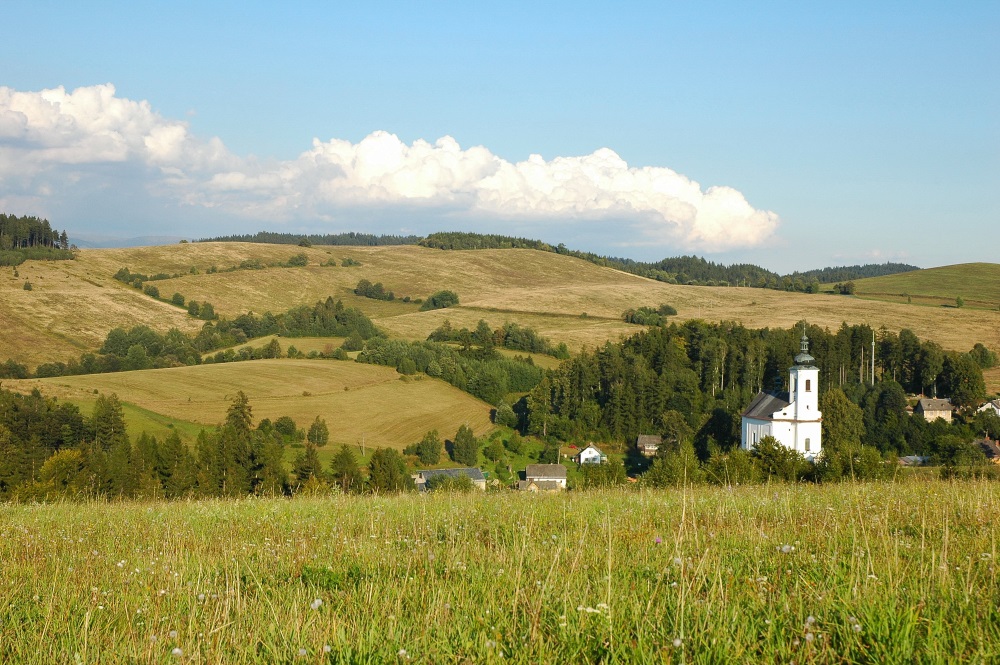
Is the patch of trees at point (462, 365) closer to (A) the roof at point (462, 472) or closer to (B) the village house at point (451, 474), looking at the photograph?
(A) the roof at point (462, 472)

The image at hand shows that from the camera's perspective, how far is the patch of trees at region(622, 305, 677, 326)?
491 ft

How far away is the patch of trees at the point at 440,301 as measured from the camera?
6767 inches

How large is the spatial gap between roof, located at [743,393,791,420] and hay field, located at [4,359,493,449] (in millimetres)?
31783

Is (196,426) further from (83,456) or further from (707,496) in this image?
(707,496)

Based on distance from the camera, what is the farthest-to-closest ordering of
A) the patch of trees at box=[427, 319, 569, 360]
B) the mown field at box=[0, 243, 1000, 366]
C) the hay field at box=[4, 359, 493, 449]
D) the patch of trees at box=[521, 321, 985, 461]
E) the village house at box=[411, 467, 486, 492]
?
1. the patch of trees at box=[427, 319, 569, 360]
2. the mown field at box=[0, 243, 1000, 366]
3. the patch of trees at box=[521, 321, 985, 461]
4. the hay field at box=[4, 359, 493, 449]
5. the village house at box=[411, 467, 486, 492]

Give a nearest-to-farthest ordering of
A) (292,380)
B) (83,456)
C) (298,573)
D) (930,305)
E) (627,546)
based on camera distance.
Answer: (298,573)
(627,546)
(83,456)
(292,380)
(930,305)

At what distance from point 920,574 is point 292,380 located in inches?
3997

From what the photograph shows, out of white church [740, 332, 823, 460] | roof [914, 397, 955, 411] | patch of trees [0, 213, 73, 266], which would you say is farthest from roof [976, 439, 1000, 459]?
patch of trees [0, 213, 73, 266]

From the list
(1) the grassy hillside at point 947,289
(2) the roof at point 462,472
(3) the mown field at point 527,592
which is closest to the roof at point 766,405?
(2) the roof at point 462,472

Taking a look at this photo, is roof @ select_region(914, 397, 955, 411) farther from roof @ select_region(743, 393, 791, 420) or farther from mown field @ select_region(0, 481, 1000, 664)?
mown field @ select_region(0, 481, 1000, 664)

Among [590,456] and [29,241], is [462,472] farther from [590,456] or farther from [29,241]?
[29,241]

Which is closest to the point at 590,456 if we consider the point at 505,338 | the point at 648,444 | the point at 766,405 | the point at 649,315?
the point at 648,444

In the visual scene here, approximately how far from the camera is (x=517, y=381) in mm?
115812

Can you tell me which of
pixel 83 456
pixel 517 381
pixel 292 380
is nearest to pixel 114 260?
pixel 292 380
